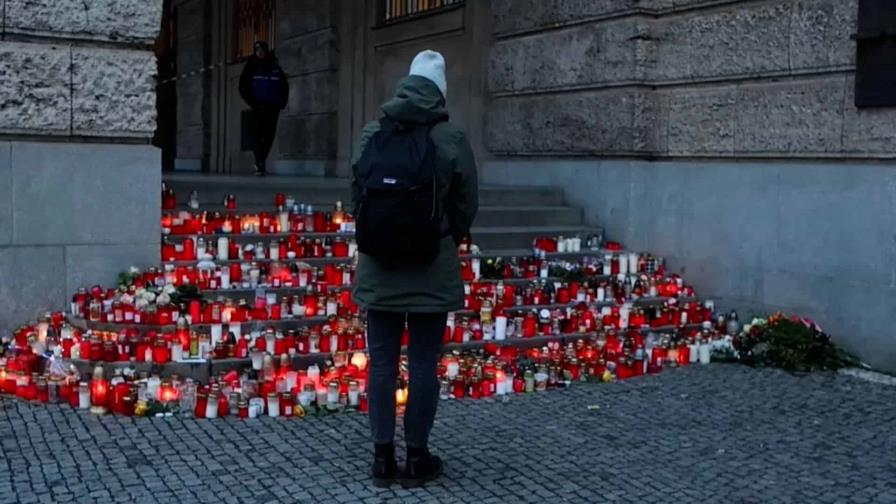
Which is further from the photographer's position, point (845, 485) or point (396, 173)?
point (845, 485)

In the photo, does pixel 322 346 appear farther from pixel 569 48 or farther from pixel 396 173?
pixel 569 48

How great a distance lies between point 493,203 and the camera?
10055mm

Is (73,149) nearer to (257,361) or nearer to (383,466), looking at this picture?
(257,361)

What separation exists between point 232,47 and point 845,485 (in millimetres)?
14468

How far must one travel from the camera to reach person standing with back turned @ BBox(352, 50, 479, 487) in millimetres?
4340

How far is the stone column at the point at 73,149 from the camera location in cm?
700

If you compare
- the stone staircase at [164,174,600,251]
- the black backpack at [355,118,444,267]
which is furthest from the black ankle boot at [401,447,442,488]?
the stone staircase at [164,174,600,251]

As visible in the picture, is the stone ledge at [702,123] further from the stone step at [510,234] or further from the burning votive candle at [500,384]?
the burning votive candle at [500,384]

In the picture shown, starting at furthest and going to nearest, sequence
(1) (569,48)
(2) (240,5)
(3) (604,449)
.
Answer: (2) (240,5) < (1) (569,48) < (3) (604,449)

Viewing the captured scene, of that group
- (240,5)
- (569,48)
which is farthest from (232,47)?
(569,48)

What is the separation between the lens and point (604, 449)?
5.29m

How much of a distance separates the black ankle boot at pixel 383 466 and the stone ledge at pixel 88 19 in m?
4.26

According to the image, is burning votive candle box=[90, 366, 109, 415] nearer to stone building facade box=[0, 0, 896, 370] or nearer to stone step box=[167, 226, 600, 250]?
stone building facade box=[0, 0, 896, 370]

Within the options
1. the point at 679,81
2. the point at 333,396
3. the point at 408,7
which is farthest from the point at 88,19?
the point at 408,7
